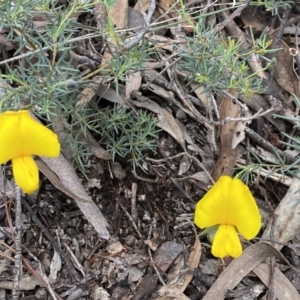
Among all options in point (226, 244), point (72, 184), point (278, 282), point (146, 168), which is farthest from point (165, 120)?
point (278, 282)

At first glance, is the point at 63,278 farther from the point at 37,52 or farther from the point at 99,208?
the point at 37,52

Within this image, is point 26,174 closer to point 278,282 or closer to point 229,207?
point 229,207

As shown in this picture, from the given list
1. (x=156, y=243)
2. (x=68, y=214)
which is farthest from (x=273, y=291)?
(x=68, y=214)

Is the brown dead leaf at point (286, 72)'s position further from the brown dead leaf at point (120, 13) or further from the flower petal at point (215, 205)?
the flower petal at point (215, 205)

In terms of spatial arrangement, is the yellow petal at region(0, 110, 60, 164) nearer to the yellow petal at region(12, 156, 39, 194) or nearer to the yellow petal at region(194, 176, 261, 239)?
the yellow petal at region(12, 156, 39, 194)

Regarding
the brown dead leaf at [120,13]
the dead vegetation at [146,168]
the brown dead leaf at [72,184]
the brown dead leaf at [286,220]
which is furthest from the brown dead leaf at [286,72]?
the brown dead leaf at [72,184]

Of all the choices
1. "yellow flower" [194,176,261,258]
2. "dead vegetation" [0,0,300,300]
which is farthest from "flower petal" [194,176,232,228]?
"dead vegetation" [0,0,300,300]
